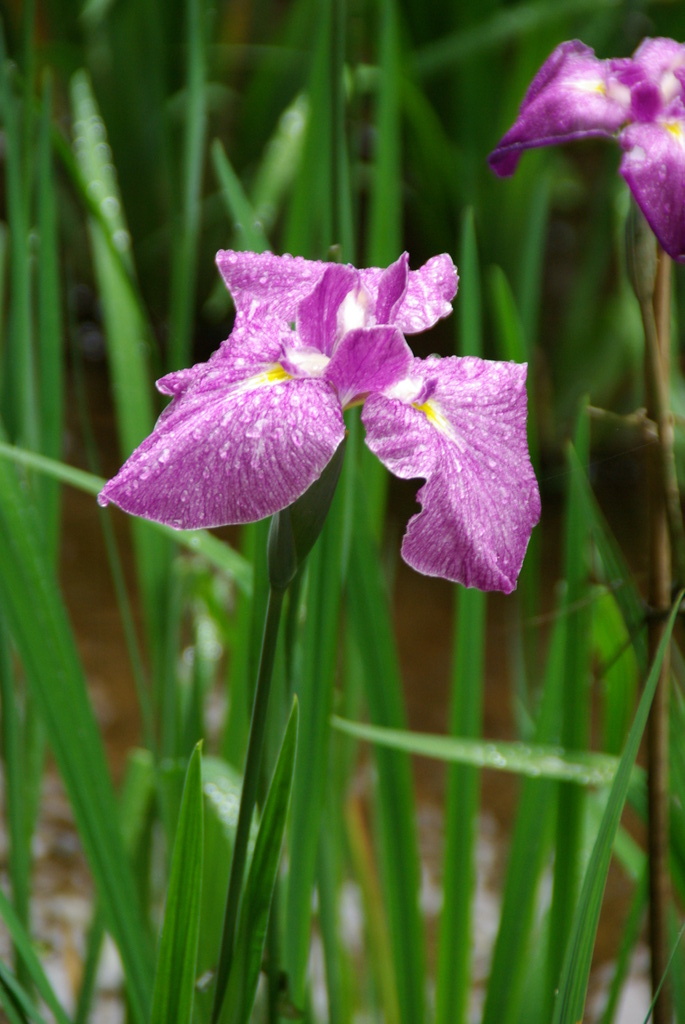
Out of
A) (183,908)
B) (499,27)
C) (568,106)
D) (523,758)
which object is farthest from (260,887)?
(499,27)

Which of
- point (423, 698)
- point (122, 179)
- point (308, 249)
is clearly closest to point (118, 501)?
point (308, 249)

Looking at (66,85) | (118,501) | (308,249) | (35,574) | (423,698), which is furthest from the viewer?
(66,85)

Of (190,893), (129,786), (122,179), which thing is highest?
(122,179)

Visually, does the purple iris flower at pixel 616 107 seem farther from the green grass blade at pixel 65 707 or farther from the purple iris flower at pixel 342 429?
the green grass blade at pixel 65 707

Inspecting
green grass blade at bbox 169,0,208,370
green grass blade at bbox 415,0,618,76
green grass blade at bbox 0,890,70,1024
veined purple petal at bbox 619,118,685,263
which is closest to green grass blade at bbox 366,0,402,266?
green grass blade at bbox 169,0,208,370

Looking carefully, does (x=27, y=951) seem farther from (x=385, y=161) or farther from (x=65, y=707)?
(x=385, y=161)

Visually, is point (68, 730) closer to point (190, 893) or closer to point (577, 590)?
point (190, 893)

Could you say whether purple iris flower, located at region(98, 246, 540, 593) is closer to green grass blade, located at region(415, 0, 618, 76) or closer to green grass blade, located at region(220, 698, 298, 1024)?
green grass blade, located at region(220, 698, 298, 1024)
